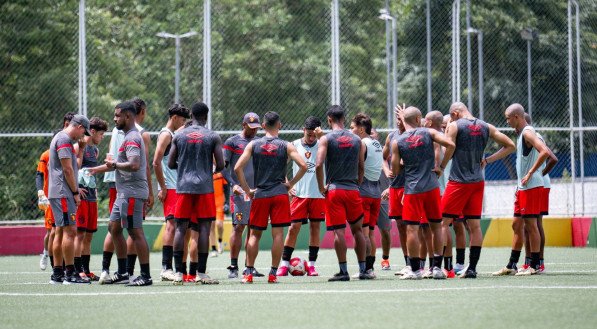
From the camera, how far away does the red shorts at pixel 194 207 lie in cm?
1467

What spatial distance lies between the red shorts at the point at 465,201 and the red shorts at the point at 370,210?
1736mm

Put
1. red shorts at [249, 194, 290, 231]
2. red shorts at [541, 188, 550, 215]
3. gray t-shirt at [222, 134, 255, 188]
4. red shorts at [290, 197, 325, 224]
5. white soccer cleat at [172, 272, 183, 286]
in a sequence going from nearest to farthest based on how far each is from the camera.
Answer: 1. white soccer cleat at [172, 272, 183, 286]
2. red shorts at [249, 194, 290, 231]
3. gray t-shirt at [222, 134, 255, 188]
4. red shorts at [541, 188, 550, 215]
5. red shorts at [290, 197, 325, 224]

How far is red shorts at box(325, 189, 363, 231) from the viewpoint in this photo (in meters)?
15.4

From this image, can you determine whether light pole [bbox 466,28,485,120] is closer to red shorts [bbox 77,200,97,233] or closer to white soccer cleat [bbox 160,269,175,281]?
red shorts [bbox 77,200,97,233]

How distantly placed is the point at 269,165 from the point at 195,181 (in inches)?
37.1

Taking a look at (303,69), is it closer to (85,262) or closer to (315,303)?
(85,262)

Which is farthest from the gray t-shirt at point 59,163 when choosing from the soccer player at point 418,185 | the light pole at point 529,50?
the light pole at point 529,50

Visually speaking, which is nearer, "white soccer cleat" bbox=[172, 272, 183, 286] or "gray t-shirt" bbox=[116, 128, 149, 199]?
"gray t-shirt" bbox=[116, 128, 149, 199]

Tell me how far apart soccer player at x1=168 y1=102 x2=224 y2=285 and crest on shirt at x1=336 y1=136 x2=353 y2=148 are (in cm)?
154

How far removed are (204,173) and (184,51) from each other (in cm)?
1249

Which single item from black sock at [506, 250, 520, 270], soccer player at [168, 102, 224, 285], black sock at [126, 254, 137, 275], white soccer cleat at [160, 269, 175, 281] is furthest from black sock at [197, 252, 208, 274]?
black sock at [506, 250, 520, 270]

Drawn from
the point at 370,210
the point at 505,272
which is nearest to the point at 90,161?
the point at 370,210

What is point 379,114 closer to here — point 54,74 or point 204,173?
point 54,74

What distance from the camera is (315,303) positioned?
11766 mm
